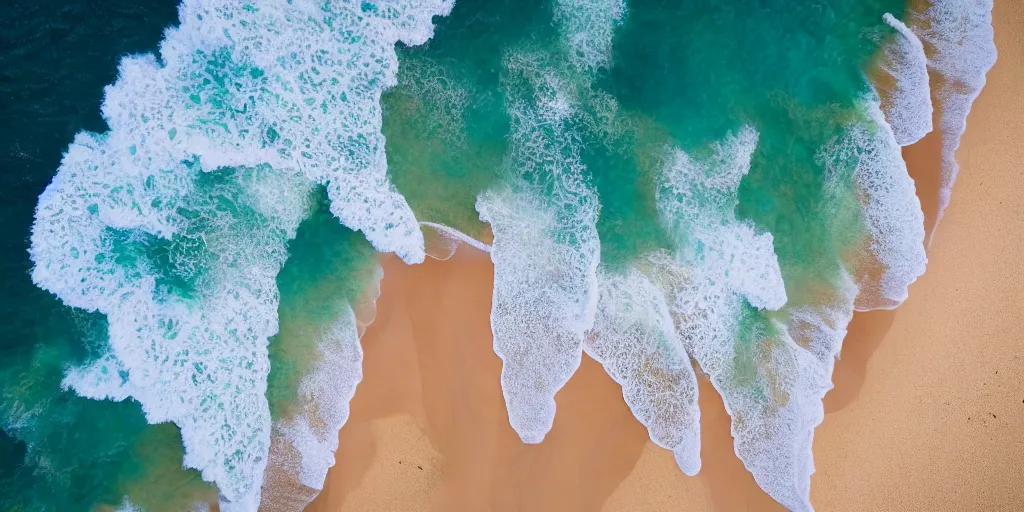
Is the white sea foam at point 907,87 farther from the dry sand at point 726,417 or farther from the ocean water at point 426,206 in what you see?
the dry sand at point 726,417

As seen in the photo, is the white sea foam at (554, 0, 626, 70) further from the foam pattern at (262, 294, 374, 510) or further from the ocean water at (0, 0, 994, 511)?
the foam pattern at (262, 294, 374, 510)

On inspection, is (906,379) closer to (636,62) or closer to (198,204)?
(636,62)

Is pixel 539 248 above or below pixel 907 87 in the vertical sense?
below

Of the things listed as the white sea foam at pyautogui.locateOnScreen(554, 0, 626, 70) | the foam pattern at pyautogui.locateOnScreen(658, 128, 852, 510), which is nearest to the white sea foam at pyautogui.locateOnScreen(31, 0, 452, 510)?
the white sea foam at pyautogui.locateOnScreen(554, 0, 626, 70)

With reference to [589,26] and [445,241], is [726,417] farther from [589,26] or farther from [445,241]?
[589,26]

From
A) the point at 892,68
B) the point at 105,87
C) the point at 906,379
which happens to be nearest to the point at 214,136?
the point at 105,87

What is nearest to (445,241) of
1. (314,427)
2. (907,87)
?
(314,427)
